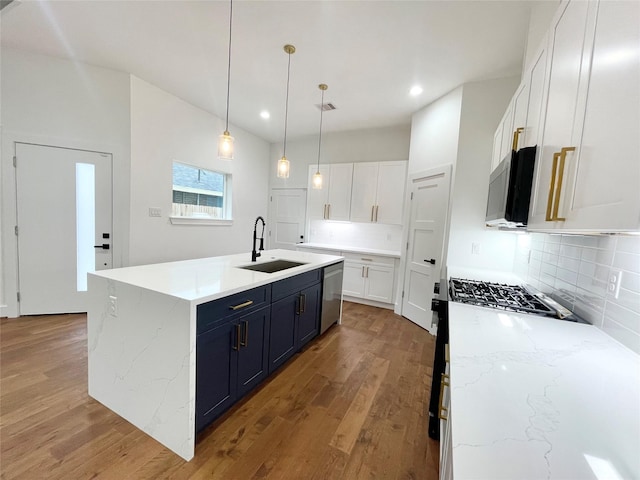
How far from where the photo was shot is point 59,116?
3102mm

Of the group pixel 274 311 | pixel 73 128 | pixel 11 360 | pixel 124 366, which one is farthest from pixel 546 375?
pixel 73 128

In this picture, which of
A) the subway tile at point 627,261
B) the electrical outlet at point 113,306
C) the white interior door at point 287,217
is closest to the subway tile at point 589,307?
the subway tile at point 627,261

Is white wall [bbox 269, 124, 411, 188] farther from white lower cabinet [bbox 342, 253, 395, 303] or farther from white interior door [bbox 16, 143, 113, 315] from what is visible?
white interior door [bbox 16, 143, 113, 315]

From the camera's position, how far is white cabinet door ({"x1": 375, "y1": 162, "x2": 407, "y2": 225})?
425 centimetres

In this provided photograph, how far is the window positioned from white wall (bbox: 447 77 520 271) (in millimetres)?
3725

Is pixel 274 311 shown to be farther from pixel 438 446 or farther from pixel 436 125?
pixel 436 125

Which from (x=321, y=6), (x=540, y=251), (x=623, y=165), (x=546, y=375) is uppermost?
(x=321, y=6)

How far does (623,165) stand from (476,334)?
78 centimetres

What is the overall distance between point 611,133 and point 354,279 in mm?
3920

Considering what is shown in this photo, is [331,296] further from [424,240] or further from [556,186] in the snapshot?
[556,186]

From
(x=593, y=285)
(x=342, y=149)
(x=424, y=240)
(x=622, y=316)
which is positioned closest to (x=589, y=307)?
(x=593, y=285)

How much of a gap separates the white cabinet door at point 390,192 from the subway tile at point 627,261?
122 inches

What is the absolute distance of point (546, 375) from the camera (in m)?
0.87

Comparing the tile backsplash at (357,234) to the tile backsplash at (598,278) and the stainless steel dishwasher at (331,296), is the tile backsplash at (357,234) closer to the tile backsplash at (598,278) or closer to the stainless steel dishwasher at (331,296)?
the stainless steel dishwasher at (331,296)
